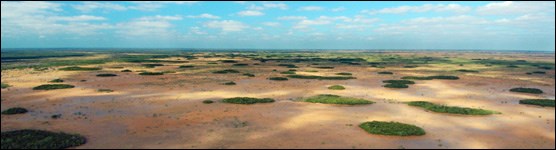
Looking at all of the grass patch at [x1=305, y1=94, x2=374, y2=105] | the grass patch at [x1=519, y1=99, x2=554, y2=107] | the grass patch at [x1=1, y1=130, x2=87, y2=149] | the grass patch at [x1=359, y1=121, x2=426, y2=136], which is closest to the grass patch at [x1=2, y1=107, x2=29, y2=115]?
the grass patch at [x1=1, y1=130, x2=87, y2=149]

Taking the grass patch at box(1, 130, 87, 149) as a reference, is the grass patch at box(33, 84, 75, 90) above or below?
above

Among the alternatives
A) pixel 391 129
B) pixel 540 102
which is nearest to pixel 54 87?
pixel 391 129

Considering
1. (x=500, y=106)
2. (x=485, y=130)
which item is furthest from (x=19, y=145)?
(x=500, y=106)

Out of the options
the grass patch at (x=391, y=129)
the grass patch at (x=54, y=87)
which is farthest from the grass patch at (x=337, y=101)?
the grass patch at (x=54, y=87)

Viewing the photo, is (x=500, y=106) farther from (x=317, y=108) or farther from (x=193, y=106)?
(x=193, y=106)

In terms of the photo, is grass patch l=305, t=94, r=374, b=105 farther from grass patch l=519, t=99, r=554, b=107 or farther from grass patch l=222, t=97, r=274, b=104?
grass patch l=519, t=99, r=554, b=107

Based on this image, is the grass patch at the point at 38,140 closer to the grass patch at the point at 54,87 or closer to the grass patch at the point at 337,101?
the grass patch at the point at 337,101

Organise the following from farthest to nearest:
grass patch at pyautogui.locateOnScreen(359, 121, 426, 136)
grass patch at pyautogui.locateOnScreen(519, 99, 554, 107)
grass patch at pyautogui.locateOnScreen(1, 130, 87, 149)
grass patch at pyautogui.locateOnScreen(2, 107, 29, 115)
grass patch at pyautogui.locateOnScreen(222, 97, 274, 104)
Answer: grass patch at pyautogui.locateOnScreen(519, 99, 554, 107)
grass patch at pyautogui.locateOnScreen(222, 97, 274, 104)
grass patch at pyautogui.locateOnScreen(2, 107, 29, 115)
grass patch at pyautogui.locateOnScreen(359, 121, 426, 136)
grass patch at pyautogui.locateOnScreen(1, 130, 87, 149)
